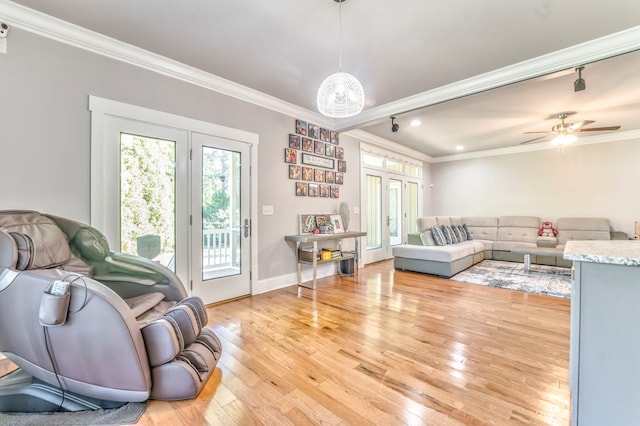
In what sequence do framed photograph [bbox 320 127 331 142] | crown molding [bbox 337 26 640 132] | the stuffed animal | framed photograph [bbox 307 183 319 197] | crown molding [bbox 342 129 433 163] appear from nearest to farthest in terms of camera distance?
crown molding [bbox 337 26 640 132], framed photograph [bbox 307 183 319 197], framed photograph [bbox 320 127 331 142], crown molding [bbox 342 129 433 163], the stuffed animal

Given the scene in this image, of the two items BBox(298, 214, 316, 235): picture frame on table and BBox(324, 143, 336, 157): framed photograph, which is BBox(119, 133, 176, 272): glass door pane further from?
BBox(324, 143, 336, 157): framed photograph

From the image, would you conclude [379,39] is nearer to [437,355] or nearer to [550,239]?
[437,355]

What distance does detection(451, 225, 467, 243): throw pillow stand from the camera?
5823mm

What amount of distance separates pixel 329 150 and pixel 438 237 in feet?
8.53

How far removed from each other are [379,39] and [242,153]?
2.03 metres

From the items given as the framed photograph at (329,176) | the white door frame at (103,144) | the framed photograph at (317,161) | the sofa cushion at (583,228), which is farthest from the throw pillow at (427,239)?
the white door frame at (103,144)

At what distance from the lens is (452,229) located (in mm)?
5832

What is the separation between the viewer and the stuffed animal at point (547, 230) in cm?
598

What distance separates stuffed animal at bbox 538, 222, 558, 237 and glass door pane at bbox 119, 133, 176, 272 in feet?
23.3

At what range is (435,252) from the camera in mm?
4703

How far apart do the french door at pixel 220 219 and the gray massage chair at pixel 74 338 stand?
1341 mm

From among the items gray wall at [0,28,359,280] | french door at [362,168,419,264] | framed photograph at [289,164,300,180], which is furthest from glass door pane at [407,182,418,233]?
gray wall at [0,28,359,280]

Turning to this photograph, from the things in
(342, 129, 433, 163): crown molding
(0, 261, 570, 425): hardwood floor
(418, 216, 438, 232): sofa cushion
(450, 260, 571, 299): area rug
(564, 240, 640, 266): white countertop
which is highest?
(342, 129, 433, 163): crown molding

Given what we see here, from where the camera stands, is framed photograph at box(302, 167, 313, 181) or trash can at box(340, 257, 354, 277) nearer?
framed photograph at box(302, 167, 313, 181)
